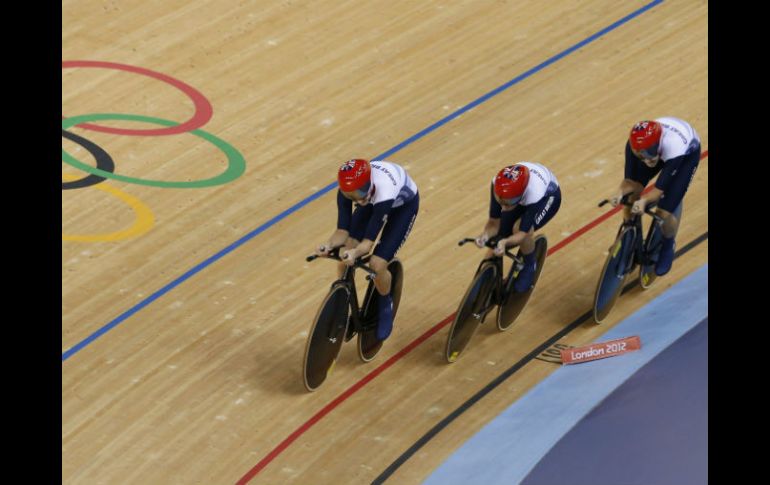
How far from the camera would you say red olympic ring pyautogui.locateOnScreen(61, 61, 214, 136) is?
9078mm

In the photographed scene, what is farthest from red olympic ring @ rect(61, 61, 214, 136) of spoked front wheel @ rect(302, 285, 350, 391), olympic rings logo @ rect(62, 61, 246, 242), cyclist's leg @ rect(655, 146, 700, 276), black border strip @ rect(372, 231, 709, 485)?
cyclist's leg @ rect(655, 146, 700, 276)

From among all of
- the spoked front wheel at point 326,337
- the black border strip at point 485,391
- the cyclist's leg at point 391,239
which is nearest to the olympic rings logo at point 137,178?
the spoked front wheel at point 326,337

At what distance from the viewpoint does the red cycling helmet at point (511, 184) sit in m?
6.55

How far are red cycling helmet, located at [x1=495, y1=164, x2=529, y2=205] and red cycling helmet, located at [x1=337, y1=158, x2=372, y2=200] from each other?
2.27 feet

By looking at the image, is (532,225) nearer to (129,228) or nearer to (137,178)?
(129,228)

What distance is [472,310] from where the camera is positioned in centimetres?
698

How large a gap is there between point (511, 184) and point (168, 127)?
341cm

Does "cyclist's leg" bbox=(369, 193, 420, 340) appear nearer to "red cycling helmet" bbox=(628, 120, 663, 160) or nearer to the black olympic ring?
"red cycling helmet" bbox=(628, 120, 663, 160)

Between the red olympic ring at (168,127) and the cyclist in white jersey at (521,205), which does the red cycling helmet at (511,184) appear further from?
the red olympic ring at (168,127)

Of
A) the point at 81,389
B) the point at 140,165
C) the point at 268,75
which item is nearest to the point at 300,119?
the point at 268,75

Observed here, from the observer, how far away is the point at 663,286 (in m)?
7.77

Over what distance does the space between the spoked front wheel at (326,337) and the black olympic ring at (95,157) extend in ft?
8.42

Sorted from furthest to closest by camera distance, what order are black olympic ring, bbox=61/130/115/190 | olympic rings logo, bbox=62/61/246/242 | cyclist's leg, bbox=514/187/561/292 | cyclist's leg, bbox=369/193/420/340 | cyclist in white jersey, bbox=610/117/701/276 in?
black olympic ring, bbox=61/130/115/190, olympic rings logo, bbox=62/61/246/242, cyclist in white jersey, bbox=610/117/701/276, cyclist's leg, bbox=514/187/561/292, cyclist's leg, bbox=369/193/420/340

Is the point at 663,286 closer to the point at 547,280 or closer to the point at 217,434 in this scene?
the point at 547,280
